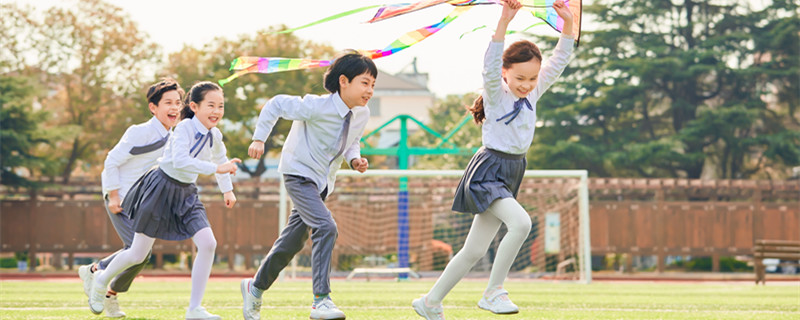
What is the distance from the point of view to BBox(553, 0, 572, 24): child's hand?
213 inches

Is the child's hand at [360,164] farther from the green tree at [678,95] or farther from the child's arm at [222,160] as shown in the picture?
the green tree at [678,95]

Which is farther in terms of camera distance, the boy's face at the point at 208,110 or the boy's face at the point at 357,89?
the boy's face at the point at 208,110

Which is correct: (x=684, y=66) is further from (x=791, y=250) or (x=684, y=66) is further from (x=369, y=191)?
(x=791, y=250)

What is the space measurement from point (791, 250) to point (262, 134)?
12603 millimetres

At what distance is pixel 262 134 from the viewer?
17.3ft

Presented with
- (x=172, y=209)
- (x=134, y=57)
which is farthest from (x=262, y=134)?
(x=134, y=57)

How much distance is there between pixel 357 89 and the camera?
5.41m

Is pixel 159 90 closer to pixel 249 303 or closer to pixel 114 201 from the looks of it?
pixel 114 201

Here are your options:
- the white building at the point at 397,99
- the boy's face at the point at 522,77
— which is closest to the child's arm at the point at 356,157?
the boy's face at the point at 522,77

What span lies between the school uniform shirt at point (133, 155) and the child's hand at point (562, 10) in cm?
270

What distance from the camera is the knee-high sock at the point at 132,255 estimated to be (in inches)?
234

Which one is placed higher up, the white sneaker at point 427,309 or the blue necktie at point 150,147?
the blue necktie at point 150,147

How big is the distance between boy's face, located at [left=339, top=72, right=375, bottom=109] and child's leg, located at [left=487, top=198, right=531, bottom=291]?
902 millimetres

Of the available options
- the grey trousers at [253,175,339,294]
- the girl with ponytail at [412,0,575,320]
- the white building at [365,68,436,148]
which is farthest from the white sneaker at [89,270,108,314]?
the white building at [365,68,436,148]
